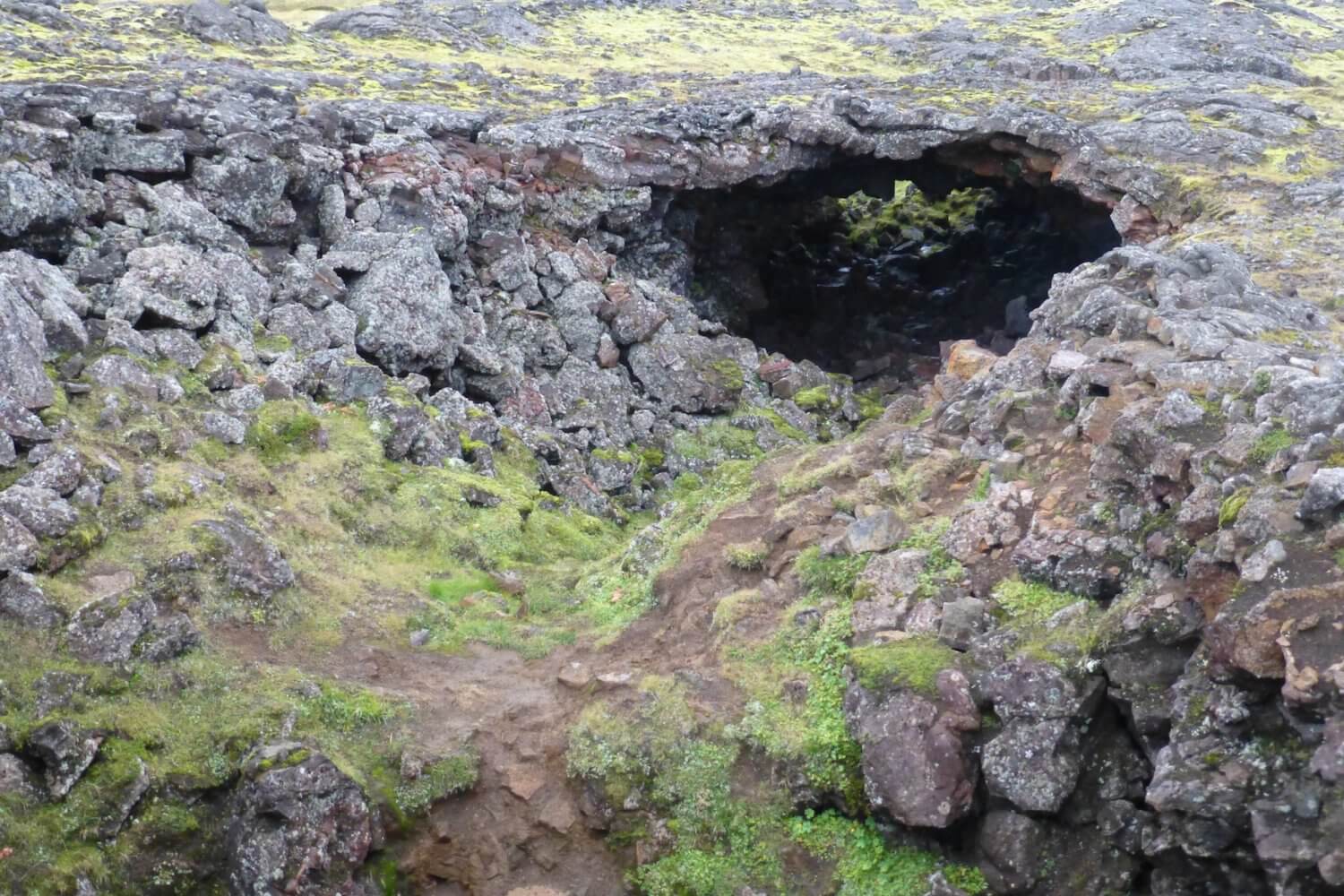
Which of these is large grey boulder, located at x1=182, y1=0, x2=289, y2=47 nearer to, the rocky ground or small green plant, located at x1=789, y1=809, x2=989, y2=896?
the rocky ground

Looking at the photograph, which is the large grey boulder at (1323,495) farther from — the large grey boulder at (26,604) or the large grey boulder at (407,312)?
the large grey boulder at (407,312)

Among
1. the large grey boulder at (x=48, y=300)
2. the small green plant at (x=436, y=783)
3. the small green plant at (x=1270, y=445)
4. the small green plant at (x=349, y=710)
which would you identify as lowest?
the small green plant at (x=436, y=783)

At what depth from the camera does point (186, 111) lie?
21.5m

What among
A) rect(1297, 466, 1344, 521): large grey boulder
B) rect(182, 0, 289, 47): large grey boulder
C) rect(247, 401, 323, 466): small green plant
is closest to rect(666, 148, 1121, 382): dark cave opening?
rect(247, 401, 323, 466): small green plant

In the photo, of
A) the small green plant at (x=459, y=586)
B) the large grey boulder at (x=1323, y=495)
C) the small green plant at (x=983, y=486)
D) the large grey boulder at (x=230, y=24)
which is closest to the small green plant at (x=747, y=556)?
the small green plant at (x=983, y=486)

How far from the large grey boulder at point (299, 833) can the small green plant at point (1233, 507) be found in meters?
8.42

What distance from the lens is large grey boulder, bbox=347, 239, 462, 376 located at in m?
20.6

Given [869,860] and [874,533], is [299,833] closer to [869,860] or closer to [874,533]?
[869,860]

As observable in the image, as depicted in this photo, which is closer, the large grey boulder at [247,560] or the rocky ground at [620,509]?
the rocky ground at [620,509]

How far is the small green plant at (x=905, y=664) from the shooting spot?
1099 cm

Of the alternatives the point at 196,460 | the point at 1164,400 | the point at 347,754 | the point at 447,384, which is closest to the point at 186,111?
the point at 447,384

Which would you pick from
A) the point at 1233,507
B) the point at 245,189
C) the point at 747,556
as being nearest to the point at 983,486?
the point at 747,556

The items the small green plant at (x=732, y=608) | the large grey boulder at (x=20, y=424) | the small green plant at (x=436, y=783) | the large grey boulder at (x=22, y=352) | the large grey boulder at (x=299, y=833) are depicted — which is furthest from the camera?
the large grey boulder at (x=22, y=352)

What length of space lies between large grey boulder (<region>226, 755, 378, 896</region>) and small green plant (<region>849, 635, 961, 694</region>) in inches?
196
